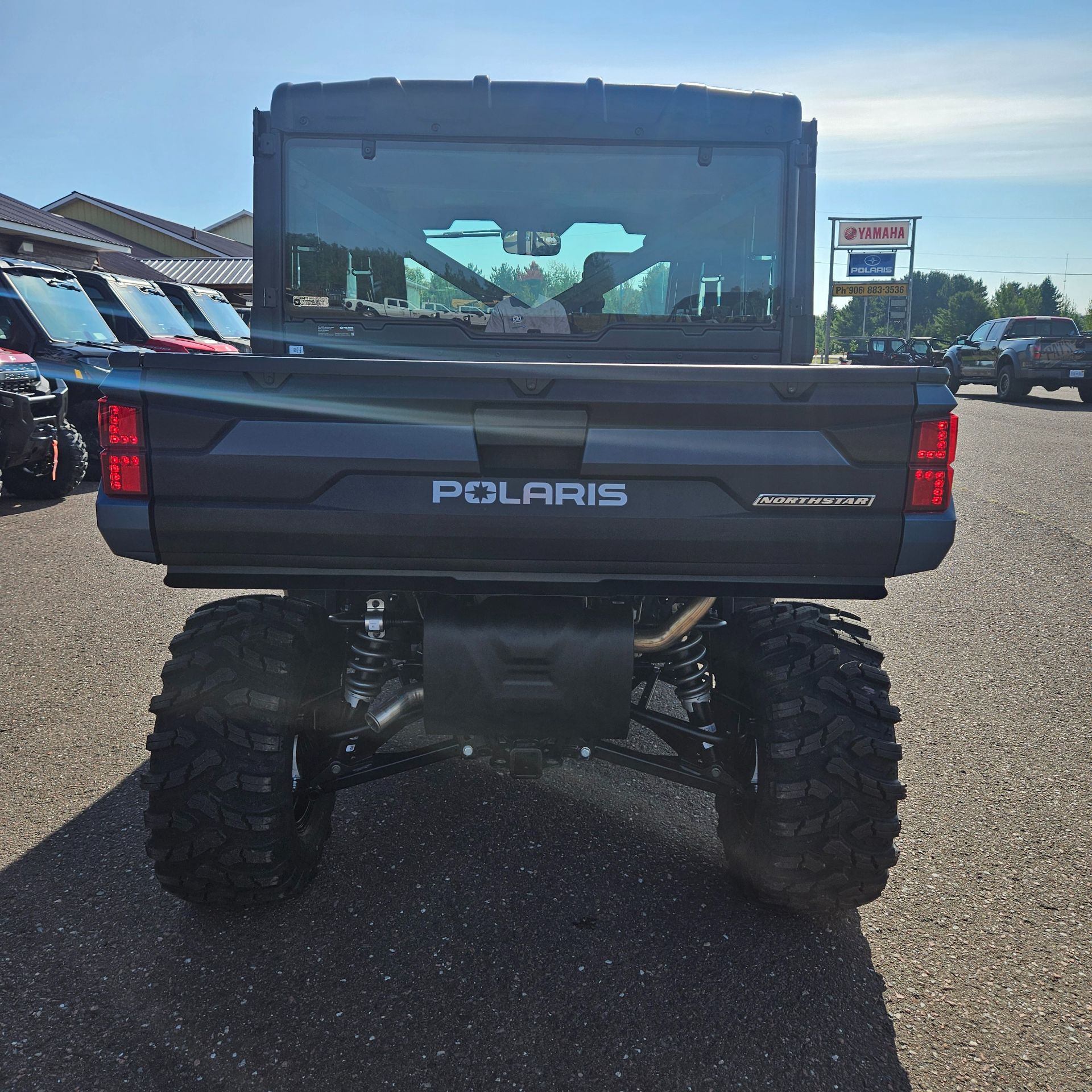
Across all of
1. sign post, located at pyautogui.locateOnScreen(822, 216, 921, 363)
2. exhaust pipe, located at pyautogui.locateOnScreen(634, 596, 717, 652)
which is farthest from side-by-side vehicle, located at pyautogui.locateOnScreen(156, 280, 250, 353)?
sign post, located at pyautogui.locateOnScreen(822, 216, 921, 363)

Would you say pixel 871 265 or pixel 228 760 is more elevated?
pixel 871 265

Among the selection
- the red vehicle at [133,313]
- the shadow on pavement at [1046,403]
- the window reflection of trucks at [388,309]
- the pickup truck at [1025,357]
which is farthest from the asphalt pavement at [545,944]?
the shadow on pavement at [1046,403]

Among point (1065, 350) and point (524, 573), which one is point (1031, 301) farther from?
point (524, 573)

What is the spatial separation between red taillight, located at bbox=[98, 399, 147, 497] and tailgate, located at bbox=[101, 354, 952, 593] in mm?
36

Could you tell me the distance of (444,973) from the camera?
8.99 feet

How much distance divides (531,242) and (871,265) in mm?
70222

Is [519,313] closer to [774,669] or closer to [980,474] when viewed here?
[774,669]

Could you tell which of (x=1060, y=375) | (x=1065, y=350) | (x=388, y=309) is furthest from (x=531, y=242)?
(x=1060, y=375)

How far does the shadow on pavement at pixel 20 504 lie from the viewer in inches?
389

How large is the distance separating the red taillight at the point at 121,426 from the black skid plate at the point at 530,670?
892mm

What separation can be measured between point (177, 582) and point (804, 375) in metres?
1.76

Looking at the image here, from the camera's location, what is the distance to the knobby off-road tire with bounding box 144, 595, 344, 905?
2.77m

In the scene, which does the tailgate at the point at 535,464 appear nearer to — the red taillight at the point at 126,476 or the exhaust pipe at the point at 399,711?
the red taillight at the point at 126,476

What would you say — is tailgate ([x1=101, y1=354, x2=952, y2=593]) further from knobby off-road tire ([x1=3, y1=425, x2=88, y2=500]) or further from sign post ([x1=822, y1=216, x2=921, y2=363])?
sign post ([x1=822, y1=216, x2=921, y2=363])
